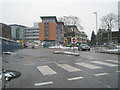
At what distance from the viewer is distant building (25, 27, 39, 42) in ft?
387

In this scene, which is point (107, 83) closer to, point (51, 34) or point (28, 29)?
point (51, 34)

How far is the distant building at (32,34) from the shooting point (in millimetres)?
118000

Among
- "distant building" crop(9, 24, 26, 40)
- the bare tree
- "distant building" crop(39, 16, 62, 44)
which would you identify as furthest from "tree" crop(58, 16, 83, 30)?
"distant building" crop(9, 24, 26, 40)

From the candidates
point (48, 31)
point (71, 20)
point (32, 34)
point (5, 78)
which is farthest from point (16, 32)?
point (5, 78)

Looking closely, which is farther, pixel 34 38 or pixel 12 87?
pixel 34 38

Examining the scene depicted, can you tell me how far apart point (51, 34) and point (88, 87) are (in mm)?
101200

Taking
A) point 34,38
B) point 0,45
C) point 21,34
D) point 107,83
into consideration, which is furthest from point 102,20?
point 21,34

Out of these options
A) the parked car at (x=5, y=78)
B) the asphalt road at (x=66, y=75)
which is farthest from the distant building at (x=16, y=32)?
the parked car at (x=5, y=78)

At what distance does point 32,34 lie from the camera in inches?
4700

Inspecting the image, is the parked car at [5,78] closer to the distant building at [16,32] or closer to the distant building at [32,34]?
the distant building at [32,34]

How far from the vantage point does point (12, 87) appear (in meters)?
4.89

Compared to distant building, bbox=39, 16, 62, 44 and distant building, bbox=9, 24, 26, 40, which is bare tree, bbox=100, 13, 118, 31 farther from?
distant building, bbox=9, 24, 26, 40

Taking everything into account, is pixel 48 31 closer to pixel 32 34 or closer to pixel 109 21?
pixel 32 34

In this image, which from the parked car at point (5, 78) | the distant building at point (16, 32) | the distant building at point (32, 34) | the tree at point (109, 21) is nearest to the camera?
the parked car at point (5, 78)
